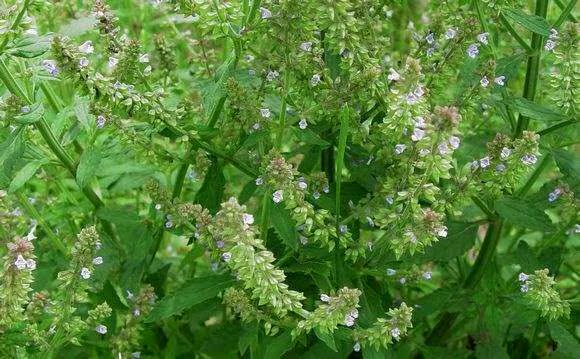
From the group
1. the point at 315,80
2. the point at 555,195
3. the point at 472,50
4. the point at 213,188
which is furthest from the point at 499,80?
the point at 213,188

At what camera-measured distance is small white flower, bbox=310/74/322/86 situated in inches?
111

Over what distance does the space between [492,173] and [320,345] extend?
3.04 ft

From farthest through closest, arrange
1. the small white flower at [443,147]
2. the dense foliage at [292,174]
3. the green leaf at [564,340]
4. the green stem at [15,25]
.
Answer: the green leaf at [564,340] → the green stem at [15,25] → the dense foliage at [292,174] → the small white flower at [443,147]

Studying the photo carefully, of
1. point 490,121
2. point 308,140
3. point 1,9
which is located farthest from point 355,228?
point 1,9

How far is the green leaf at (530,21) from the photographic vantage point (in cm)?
294

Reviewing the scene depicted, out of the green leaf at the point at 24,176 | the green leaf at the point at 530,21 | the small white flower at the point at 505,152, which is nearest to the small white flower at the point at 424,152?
the small white flower at the point at 505,152

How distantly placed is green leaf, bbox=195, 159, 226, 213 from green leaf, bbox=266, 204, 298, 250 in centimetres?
39

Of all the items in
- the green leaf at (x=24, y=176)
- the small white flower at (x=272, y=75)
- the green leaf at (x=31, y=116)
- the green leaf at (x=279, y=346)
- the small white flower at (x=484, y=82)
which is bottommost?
the green leaf at (x=279, y=346)

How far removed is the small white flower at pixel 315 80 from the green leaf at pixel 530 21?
0.68 m

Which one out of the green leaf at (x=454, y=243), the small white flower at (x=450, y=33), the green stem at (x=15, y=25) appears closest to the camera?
the green stem at (x=15, y=25)

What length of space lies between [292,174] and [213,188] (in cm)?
67

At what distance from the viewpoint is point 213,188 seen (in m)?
3.20

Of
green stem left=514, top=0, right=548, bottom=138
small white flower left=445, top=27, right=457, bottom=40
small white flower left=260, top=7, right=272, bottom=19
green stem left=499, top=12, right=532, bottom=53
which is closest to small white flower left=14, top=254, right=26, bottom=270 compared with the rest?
small white flower left=260, top=7, right=272, bottom=19

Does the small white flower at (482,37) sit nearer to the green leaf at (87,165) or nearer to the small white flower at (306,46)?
the small white flower at (306,46)
